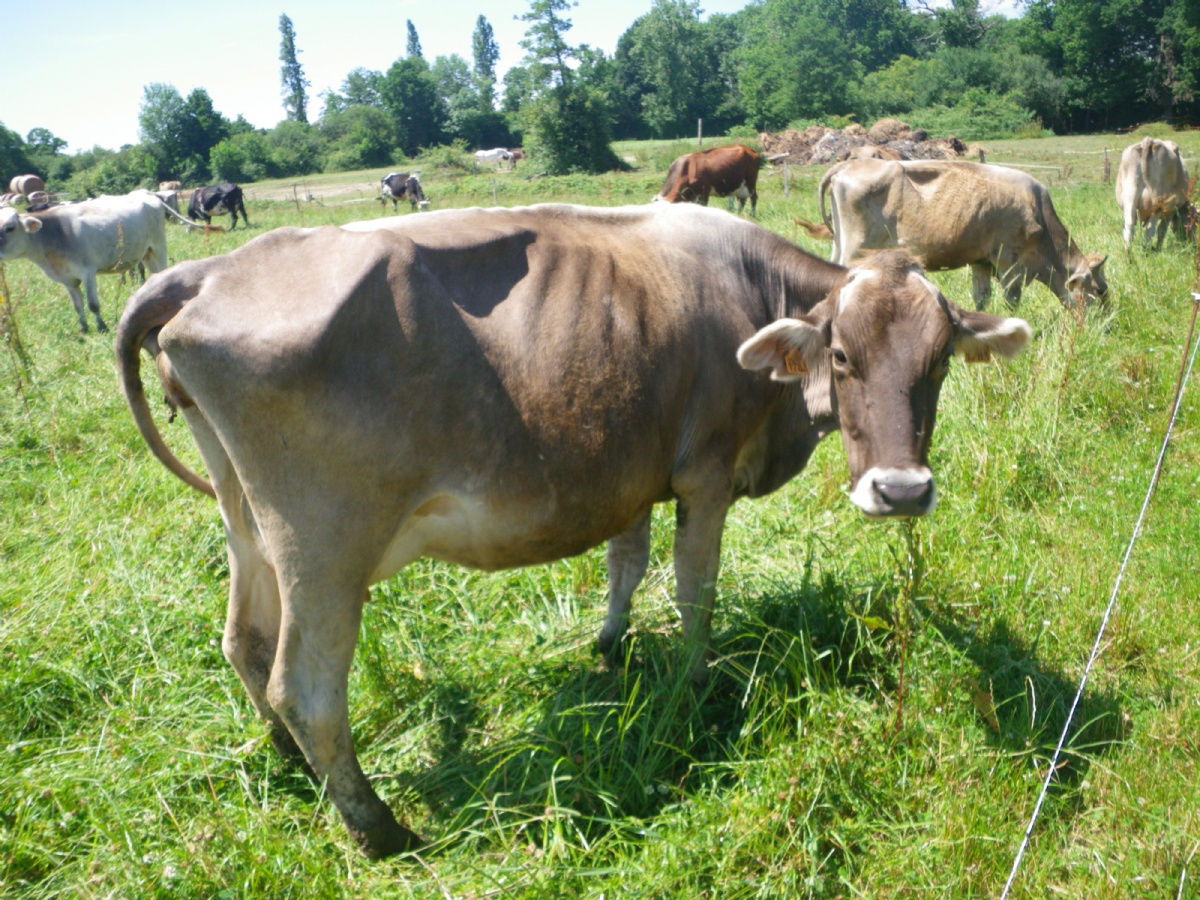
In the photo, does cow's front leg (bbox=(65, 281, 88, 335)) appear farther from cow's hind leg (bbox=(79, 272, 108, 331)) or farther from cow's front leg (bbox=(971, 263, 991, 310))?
cow's front leg (bbox=(971, 263, 991, 310))

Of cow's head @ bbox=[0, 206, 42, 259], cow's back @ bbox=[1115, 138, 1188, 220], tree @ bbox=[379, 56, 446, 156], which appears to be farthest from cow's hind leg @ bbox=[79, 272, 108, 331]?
tree @ bbox=[379, 56, 446, 156]

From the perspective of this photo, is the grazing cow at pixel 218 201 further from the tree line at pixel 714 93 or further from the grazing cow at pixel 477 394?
the grazing cow at pixel 477 394

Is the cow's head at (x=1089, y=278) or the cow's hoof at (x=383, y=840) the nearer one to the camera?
the cow's hoof at (x=383, y=840)

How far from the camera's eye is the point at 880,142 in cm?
4641

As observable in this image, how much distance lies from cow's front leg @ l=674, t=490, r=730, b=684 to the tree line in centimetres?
5184

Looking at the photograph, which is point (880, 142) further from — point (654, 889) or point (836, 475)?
point (654, 889)

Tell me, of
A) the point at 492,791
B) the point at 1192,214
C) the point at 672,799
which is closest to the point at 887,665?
the point at 672,799

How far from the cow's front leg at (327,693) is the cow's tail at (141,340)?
0.76 metres

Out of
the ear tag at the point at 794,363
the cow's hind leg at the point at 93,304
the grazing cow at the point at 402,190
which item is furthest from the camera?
the grazing cow at the point at 402,190

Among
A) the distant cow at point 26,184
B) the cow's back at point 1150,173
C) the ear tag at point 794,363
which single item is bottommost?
the cow's back at point 1150,173

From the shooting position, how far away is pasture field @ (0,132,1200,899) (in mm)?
2875

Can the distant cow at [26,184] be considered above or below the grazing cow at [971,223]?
above

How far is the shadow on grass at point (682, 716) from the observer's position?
3.26 meters

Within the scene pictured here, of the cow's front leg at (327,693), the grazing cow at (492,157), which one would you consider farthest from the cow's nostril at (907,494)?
the grazing cow at (492,157)
